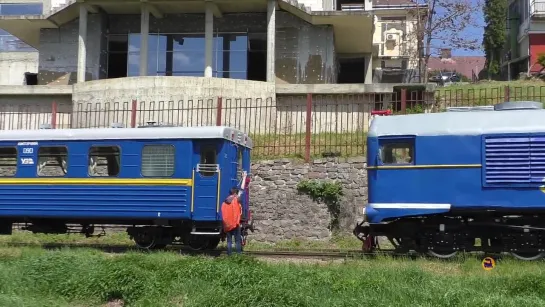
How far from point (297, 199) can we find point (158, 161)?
4727 mm

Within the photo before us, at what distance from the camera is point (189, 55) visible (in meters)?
29.1

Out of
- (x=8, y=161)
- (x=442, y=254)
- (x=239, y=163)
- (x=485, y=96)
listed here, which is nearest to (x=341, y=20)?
(x=485, y=96)

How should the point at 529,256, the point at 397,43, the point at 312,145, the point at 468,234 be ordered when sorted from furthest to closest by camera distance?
the point at 397,43, the point at 312,145, the point at 468,234, the point at 529,256

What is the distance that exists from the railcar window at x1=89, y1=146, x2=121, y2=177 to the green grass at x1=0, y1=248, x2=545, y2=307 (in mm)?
3863

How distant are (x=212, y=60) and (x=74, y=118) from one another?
7681mm

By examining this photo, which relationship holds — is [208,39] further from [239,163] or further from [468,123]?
[468,123]

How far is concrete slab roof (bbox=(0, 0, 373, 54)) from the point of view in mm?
27531

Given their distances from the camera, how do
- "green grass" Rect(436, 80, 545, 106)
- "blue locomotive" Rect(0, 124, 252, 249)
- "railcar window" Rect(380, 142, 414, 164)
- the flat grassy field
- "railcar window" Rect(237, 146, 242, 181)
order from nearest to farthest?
"railcar window" Rect(380, 142, 414, 164), "blue locomotive" Rect(0, 124, 252, 249), "railcar window" Rect(237, 146, 242, 181), the flat grassy field, "green grass" Rect(436, 80, 545, 106)

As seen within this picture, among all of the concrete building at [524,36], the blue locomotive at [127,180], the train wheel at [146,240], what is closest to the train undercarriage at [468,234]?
the blue locomotive at [127,180]

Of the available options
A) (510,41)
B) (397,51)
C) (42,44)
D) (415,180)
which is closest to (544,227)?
(415,180)

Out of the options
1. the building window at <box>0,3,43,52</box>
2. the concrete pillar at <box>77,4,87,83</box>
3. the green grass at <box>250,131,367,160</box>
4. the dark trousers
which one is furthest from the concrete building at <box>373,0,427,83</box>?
the dark trousers

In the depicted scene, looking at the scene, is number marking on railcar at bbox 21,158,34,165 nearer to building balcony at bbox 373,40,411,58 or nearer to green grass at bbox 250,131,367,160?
green grass at bbox 250,131,367,160

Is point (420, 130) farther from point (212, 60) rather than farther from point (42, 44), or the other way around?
point (42, 44)

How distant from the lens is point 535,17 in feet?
136
